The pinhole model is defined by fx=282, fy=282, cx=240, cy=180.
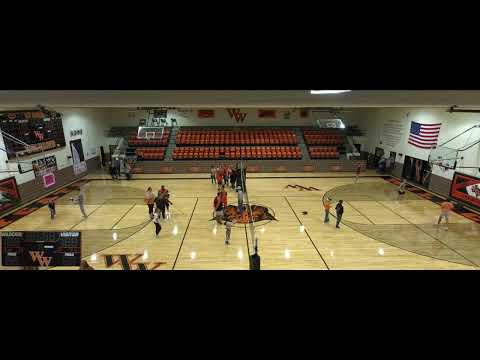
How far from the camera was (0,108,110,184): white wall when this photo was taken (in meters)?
14.4

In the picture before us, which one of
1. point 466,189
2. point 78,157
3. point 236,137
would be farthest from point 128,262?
point 236,137

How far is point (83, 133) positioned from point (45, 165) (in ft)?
15.1

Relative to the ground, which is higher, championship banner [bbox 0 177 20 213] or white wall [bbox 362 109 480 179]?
white wall [bbox 362 109 480 179]

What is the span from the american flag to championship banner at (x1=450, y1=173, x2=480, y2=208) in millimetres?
2533

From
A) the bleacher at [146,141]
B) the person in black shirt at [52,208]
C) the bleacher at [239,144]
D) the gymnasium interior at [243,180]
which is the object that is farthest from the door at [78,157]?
the person in black shirt at [52,208]

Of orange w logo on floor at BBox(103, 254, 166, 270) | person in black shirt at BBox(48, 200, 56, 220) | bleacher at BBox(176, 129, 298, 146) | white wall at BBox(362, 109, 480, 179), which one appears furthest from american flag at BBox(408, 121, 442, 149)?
person in black shirt at BBox(48, 200, 56, 220)

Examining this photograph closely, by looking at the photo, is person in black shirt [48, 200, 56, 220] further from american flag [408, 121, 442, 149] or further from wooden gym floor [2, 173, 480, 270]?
american flag [408, 121, 442, 149]

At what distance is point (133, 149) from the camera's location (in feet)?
70.1
